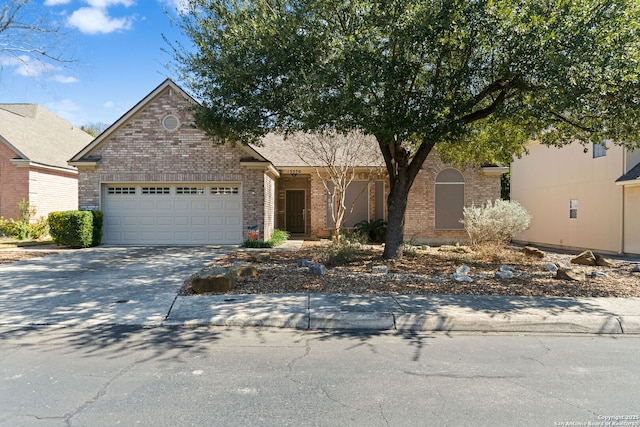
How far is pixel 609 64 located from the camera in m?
7.66

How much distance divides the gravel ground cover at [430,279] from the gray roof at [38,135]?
13.1m

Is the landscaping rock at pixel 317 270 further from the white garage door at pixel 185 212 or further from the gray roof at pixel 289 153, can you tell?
the gray roof at pixel 289 153

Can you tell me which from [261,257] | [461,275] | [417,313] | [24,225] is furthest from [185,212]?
[417,313]

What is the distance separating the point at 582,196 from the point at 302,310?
53.8 feet

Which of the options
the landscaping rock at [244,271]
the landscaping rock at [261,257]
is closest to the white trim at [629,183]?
the landscaping rock at [261,257]

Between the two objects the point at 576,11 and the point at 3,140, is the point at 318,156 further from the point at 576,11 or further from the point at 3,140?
the point at 3,140

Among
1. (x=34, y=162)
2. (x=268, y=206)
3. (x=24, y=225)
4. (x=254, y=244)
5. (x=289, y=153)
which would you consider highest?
(x=289, y=153)

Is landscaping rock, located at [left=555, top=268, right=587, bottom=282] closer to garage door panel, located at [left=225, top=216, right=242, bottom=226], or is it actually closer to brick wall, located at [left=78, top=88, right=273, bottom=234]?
brick wall, located at [left=78, top=88, right=273, bottom=234]

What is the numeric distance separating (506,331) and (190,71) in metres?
9.43

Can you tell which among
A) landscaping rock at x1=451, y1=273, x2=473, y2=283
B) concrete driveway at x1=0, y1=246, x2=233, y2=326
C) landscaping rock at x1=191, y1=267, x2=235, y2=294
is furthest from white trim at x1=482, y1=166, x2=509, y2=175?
landscaping rock at x1=191, y1=267, x2=235, y2=294

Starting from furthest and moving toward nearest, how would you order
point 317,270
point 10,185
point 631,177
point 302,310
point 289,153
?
point 289,153
point 10,185
point 631,177
point 317,270
point 302,310

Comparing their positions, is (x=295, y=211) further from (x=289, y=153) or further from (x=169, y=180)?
(x=169, y=180)

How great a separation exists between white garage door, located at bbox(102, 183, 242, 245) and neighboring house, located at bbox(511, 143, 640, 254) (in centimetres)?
1318

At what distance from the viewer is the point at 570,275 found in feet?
29.2
